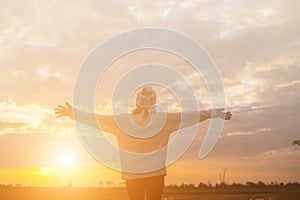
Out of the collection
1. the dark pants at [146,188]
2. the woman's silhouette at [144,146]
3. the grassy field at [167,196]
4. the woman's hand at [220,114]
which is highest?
the grassy field at [167,196]

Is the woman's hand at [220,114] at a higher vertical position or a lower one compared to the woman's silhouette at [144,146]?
higher

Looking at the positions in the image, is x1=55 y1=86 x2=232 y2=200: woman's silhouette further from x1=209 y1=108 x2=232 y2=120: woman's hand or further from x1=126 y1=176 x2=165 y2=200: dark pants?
x1=209 y1=108 x2=232 y2=120: woman's hand

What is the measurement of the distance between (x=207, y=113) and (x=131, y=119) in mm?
1208

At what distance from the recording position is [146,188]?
6.82 meters

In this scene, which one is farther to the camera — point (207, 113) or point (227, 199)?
point (227, 199)

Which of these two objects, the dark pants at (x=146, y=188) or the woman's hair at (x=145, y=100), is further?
the dark pants at (x=146, y=188)

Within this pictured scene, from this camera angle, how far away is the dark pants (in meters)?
6.79

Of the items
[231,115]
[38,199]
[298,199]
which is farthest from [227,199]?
[231,115]

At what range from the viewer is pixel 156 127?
6883 millimetres

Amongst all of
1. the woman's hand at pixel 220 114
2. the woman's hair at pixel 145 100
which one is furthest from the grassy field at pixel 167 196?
the woman's hair at pixel 145 100

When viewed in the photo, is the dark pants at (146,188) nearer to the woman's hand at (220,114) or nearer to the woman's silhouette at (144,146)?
the woman's silhouette at (144,146)

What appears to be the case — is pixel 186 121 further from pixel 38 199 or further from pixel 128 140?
pixel 38 199

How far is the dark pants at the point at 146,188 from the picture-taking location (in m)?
6.79

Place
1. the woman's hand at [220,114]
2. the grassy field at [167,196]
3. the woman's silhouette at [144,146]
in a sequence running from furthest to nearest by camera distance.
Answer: the grassy field at [167,196] < the woman's hand at [220,114] < the woman's silhouette at [144,146]
